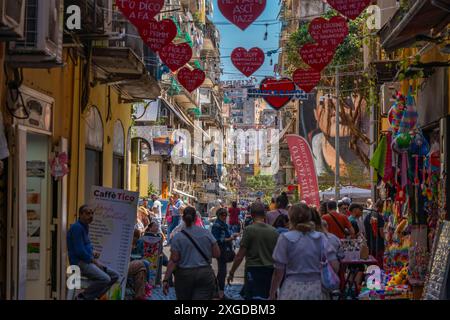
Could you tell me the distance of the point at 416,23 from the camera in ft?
37.3

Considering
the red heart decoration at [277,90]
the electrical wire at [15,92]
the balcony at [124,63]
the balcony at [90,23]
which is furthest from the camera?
the red heart decoration at [277,90]

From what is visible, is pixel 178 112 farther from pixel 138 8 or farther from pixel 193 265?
pixel 193 265

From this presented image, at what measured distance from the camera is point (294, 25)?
61.6 m

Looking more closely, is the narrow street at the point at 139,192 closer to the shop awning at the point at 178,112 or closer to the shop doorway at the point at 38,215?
the shop doorway at the point at 38,215

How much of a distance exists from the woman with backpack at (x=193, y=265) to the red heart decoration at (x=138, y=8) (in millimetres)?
5626

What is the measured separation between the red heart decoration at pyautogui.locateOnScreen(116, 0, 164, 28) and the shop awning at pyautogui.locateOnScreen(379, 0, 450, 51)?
4.03 meters

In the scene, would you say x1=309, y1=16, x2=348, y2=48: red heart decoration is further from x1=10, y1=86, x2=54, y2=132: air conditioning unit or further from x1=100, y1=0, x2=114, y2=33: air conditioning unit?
x1=10, y1=86, x2=54, y2=132: air conditioning unit

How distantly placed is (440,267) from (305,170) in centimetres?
1238

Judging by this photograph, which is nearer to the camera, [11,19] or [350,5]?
[11,19]

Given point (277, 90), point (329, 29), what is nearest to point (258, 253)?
point (329, 29)

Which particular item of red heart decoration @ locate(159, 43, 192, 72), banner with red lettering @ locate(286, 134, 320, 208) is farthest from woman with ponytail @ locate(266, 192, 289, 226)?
banner with red lettering @ locate(286, 134, 320, 208)

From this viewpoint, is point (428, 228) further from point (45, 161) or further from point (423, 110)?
point (45, 161)

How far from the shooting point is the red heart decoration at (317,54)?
1736 cm

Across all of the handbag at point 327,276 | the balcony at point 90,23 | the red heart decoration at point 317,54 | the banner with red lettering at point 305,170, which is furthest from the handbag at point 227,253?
the handbag at point 327,276
